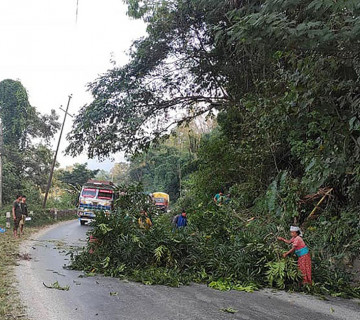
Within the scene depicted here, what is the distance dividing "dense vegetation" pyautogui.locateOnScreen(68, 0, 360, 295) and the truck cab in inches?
180

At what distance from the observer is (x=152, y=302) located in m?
6.57

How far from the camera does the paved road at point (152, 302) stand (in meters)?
5.89

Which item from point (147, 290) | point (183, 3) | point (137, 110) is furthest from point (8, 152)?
point (147, 290)

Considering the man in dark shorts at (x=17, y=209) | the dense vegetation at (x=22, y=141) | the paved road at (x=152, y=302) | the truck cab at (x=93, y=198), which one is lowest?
the paved road at (x=152, y=302)

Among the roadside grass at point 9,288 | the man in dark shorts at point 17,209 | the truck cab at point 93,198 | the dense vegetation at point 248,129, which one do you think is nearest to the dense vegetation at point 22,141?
the truck cab at point 93,198

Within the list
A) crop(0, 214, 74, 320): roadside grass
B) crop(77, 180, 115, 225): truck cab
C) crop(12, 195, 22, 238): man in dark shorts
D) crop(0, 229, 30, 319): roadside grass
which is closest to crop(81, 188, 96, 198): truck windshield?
crop(77, 180, 115, 225): truck cab

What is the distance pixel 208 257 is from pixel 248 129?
775 centimetres

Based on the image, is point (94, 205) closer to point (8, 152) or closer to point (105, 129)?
point (105, 129)

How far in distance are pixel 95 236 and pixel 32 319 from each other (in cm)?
428

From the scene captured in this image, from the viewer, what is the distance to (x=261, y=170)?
15617mm

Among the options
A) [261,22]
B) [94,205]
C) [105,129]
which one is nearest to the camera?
[261,22]

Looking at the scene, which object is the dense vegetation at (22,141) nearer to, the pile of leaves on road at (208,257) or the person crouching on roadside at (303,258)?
the pile of leaves on road at (208,257)

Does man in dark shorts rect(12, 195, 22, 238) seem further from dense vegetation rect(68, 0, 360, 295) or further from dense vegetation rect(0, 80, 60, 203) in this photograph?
dense vegetation rect(0, 80, 60, 203)

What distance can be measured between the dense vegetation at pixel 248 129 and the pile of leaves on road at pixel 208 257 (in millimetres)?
34
